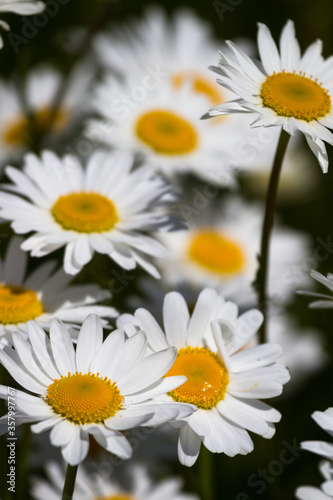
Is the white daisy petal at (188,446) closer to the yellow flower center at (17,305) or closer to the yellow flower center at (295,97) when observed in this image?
the yellow flower center at (17,305)

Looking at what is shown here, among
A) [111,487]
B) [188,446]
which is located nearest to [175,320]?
[188,446]

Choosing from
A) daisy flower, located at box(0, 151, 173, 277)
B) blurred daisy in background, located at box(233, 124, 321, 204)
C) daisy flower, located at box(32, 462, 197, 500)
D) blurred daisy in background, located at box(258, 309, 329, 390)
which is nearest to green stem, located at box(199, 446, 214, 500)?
daisy flower, located at box(32, 462, 197, 500)

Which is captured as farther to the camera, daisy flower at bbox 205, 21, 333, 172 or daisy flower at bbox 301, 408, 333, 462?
daisy flower at bbox 205, 21, 333, 172

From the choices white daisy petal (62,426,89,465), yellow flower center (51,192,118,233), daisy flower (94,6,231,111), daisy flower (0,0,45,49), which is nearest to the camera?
white daisy petal (62,426,89,465)

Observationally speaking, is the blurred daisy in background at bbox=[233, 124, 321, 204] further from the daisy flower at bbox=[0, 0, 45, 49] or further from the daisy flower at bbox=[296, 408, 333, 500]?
the daisy flower at bbox=[296, 408, 333, 500]

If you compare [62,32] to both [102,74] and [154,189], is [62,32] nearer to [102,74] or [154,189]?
[102,74]

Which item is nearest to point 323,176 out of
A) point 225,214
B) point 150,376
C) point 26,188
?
point 225,214

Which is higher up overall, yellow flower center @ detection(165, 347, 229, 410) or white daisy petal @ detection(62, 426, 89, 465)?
yellow flower center @ detection(165, 347, 229, 410)
